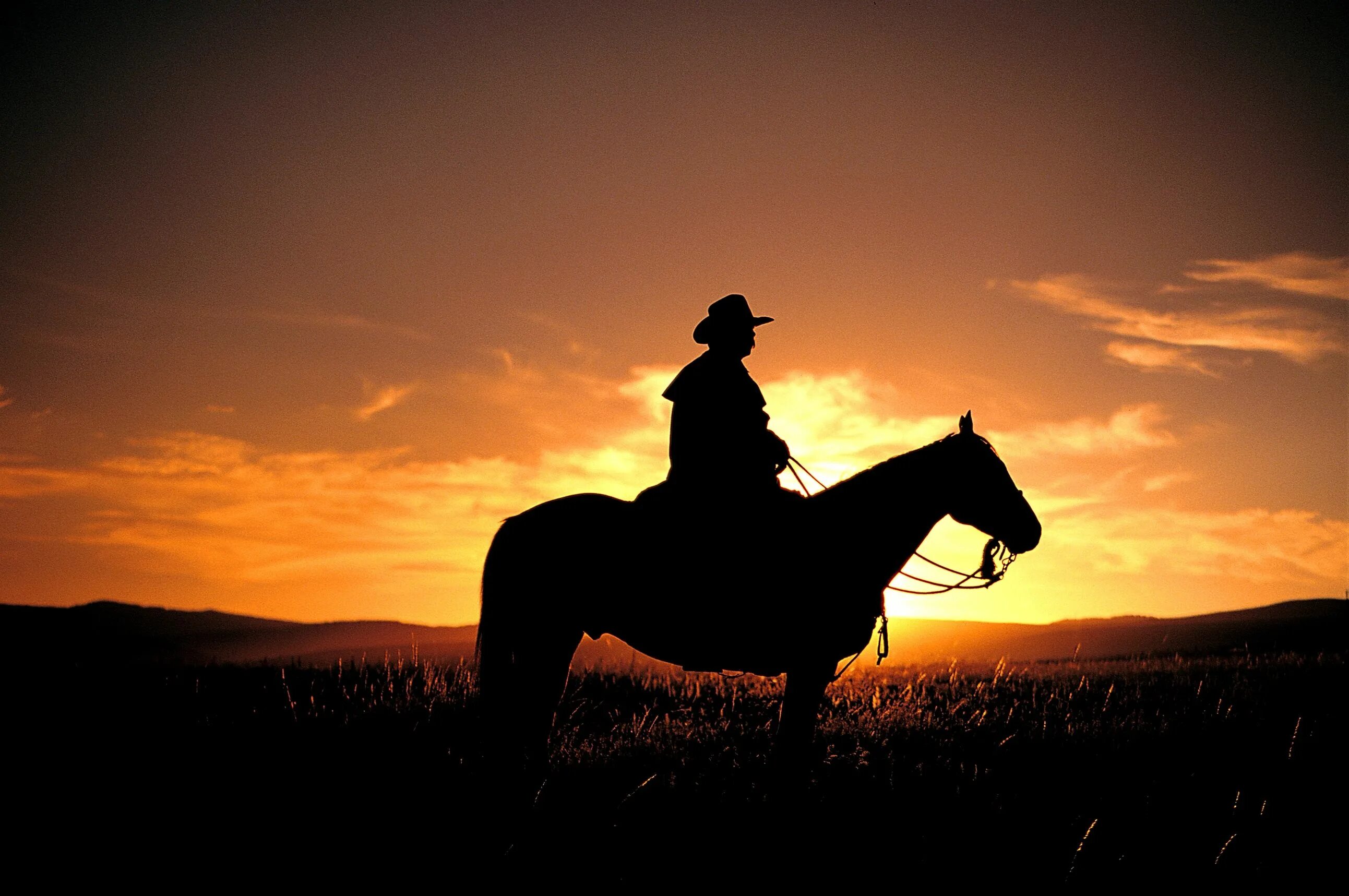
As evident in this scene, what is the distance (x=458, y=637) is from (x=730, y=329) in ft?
134

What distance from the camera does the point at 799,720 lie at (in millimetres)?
6625

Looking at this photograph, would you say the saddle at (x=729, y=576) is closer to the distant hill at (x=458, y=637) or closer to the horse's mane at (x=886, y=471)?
the horse's mane at (x=886, y=471)

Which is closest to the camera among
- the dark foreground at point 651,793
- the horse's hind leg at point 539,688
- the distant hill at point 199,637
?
the dark foreground at point 651,793

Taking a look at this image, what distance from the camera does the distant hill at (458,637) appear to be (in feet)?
71.4

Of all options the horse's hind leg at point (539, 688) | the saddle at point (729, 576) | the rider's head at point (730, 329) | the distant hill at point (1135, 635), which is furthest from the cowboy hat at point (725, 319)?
the distant hill at point (1135, 635)

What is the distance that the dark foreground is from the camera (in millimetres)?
5320

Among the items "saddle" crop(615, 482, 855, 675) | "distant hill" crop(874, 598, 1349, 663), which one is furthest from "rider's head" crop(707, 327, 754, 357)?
"distant hill" crop(874, 598, 1349, 663)

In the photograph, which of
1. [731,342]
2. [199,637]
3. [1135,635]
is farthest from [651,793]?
[199,637]

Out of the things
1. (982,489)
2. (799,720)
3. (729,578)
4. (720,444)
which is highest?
(720,444)

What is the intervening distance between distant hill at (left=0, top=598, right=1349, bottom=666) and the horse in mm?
7919

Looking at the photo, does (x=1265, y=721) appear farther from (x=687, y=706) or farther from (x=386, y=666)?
(x=386, y=666)

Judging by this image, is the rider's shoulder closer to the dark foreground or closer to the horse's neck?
the horse's neck

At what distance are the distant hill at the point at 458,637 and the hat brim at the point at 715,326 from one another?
8727 mm

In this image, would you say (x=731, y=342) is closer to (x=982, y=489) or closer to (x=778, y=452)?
(x=778, y=452)
